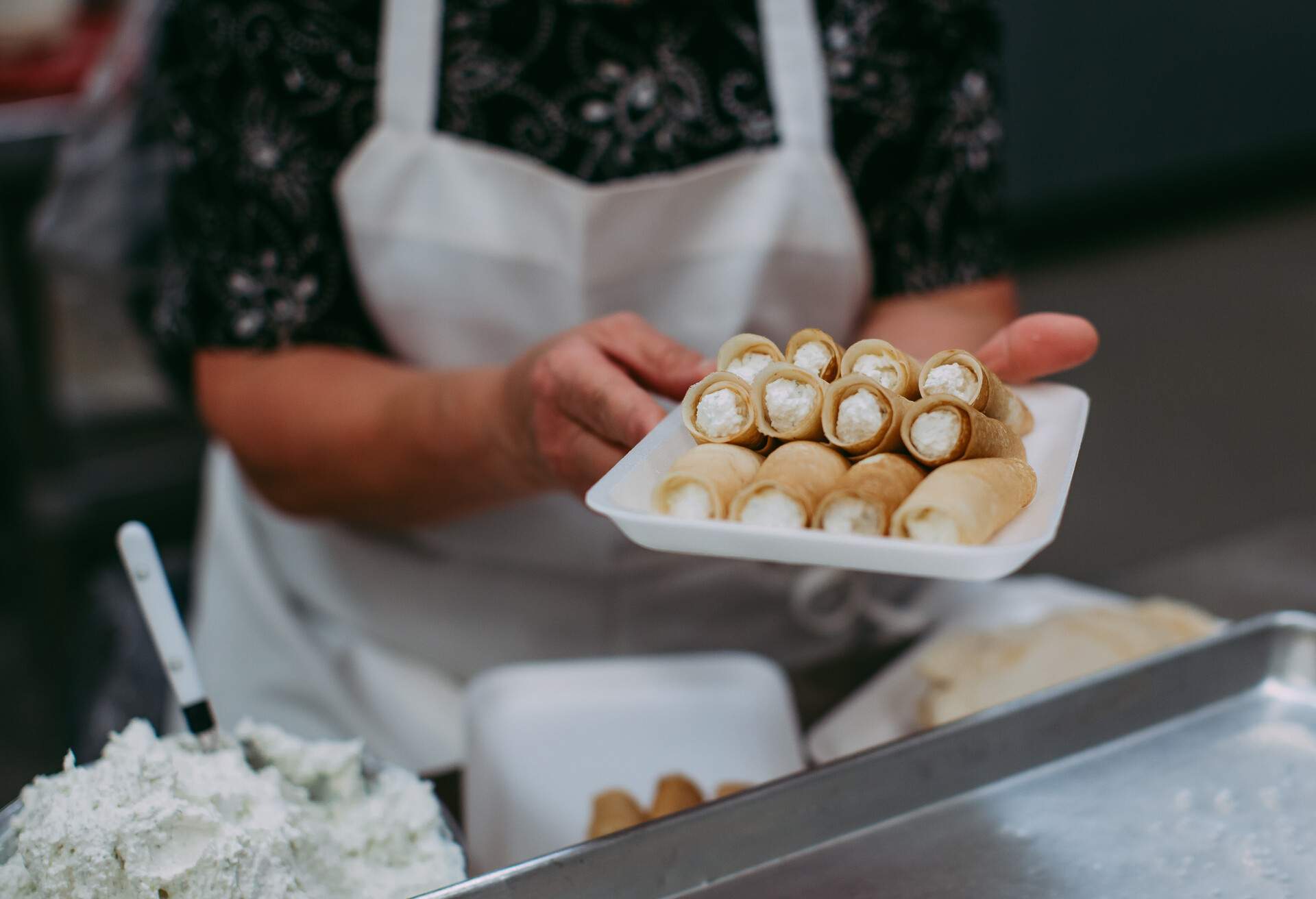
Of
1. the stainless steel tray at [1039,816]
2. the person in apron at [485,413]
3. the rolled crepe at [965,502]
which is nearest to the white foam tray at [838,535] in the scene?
the rolled crepe at [965,502]

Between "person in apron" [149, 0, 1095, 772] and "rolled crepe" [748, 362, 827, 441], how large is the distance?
247mm

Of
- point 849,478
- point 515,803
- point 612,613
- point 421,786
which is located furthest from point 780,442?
point 612,613

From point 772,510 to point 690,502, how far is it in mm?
31

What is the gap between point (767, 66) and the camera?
880 millimetres

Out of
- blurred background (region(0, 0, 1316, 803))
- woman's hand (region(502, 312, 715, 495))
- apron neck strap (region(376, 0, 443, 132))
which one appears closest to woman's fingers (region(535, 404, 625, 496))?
woman's hand (region(502, 312, 715, 495))

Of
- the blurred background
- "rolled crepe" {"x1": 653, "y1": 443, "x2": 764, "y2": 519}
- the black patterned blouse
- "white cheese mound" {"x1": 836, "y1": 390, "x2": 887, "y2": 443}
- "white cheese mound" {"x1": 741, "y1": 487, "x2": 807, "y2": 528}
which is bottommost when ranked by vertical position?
the blurred background

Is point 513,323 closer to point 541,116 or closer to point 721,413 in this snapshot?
point 541,116

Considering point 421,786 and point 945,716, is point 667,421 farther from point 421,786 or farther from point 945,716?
point 945,716

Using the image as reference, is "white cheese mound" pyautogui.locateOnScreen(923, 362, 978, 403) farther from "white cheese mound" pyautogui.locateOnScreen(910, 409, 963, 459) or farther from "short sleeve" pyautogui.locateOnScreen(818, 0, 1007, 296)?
"short sleeve" pyautogui.locateOnScreen(818, 0, 1007, 296)

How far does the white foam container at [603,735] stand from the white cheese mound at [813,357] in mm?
304

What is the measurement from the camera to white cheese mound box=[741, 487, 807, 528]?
45 centimetres

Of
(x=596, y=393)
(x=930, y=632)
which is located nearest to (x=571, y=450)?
(x=596, y=393)

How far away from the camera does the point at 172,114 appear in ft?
2.76

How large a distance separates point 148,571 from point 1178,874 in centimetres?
45
